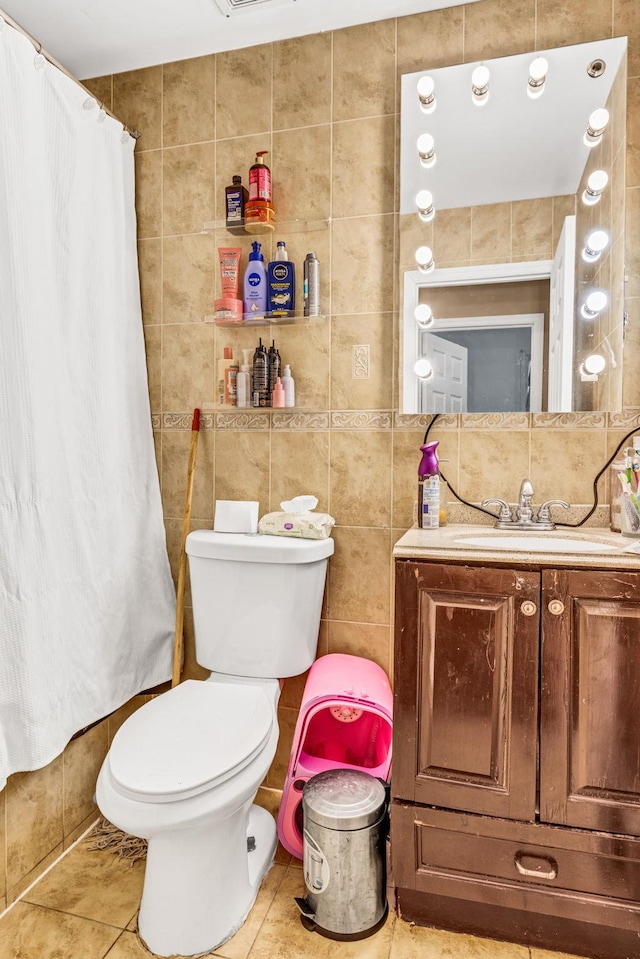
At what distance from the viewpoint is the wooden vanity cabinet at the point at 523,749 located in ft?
3.97

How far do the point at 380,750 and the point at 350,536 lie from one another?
0.64 m

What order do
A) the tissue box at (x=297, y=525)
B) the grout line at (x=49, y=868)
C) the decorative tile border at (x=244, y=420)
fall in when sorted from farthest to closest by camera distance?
the decorative tile border at (x=244, y=420) → the tissue box at (x=297, y=525) → the grout line at (x=49, y=868)

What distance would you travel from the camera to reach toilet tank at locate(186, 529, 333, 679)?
5.35 ft

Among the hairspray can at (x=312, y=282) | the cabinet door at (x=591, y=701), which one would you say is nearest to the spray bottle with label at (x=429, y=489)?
the cabinet door at (x=591, y=701)

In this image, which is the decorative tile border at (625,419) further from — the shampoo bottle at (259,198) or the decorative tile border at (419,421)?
the shampoo bottle at (259,198)

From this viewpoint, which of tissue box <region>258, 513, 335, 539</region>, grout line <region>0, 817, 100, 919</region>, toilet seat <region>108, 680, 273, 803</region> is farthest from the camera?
tissue box <region>258, 513, 335, 539</region>

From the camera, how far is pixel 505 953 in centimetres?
132

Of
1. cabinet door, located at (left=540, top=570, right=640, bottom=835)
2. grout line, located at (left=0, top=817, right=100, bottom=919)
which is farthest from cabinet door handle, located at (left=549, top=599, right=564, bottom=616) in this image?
grout line, located at (left=0, top=817, right=100, bottom=919)

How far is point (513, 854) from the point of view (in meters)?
1.27

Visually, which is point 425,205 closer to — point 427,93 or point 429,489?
point 427,93

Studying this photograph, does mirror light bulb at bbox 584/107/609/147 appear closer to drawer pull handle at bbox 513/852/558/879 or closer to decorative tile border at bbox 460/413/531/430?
decorative tile border at bbox 460/413/531/430

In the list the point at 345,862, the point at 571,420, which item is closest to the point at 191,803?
the point at 345,862

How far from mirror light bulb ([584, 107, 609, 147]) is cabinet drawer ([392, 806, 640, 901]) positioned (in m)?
1.71

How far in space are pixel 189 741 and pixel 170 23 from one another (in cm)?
199
